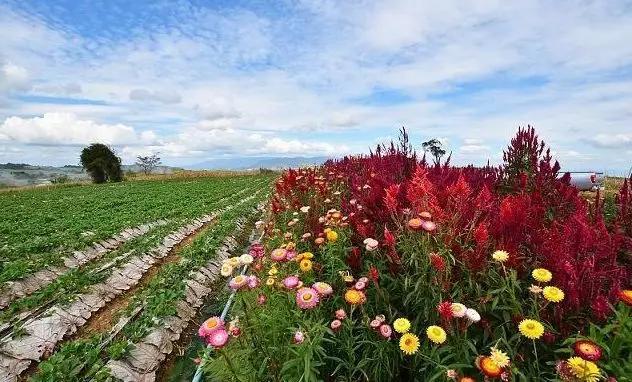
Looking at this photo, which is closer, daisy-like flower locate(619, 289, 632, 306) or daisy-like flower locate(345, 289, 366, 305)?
daisy-like flower locate(619, 289, 632, 306)

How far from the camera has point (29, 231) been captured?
494 inches

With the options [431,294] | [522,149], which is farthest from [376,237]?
[522,149]

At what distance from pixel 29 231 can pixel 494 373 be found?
14631mm

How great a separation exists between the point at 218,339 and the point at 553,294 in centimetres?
214

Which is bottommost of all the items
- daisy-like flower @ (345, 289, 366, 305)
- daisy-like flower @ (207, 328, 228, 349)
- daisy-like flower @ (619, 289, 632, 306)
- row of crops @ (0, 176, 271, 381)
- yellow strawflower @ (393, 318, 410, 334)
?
row of crops @ (0, 176, 271, 381)

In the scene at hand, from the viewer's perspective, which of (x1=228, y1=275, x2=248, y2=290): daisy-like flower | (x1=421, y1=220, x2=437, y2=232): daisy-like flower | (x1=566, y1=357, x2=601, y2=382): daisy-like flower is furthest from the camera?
(x1=228, y1=275, x2=248, y2=290): daisy-like flower

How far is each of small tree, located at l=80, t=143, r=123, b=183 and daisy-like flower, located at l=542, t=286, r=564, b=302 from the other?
2111 inches

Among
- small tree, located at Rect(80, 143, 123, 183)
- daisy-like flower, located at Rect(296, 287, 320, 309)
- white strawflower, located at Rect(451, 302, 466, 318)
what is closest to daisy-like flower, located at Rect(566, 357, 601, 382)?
white strawflower, located at Rect(451, 302, 466, 318)

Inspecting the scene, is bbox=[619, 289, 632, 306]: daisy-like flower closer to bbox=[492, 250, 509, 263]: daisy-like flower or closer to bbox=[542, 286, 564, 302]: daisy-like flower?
bbox=[542, 286, 564, 302]: daisy-like flower

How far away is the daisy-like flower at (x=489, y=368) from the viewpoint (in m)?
1.94

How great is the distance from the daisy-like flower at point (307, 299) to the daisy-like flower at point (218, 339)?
593mm

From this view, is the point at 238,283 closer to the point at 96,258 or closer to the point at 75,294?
the point at 75,294

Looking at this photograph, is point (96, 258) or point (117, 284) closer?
point (117, 284)

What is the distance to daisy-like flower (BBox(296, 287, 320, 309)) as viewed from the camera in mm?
2879
